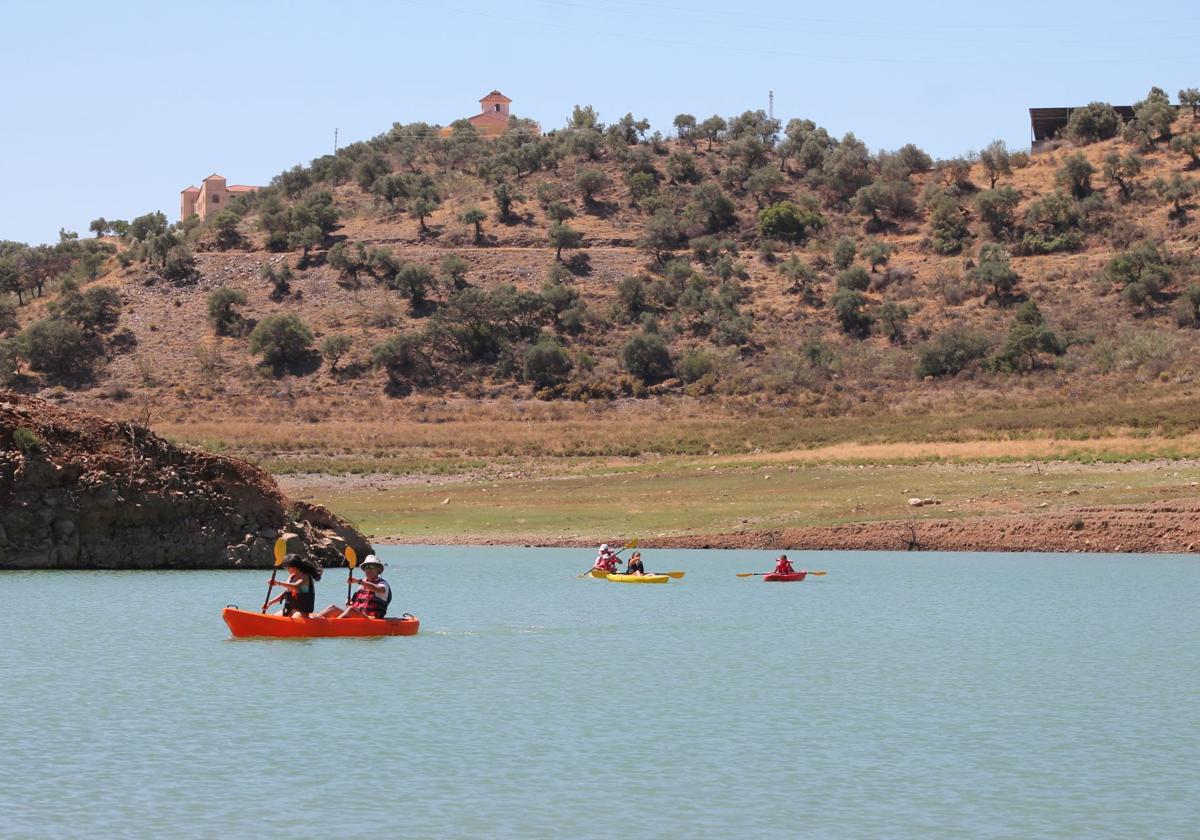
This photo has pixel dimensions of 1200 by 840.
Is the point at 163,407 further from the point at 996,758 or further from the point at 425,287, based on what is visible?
the point at 996,758

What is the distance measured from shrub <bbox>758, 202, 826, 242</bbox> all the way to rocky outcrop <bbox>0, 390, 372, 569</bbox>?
281 feet

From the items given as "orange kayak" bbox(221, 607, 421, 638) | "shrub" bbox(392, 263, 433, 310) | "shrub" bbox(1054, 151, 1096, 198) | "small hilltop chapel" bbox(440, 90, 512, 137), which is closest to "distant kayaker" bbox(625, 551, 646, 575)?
"orange kayak" bbox(221, 607, 421, 638)

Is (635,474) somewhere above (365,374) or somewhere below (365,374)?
below

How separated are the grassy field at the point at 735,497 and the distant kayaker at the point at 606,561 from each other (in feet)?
29.3

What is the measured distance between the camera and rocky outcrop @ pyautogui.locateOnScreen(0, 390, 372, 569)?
3622 cm

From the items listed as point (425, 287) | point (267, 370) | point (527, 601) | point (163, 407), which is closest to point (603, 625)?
point (527, 601)

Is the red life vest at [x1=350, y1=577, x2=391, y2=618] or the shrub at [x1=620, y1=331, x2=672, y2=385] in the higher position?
the shrub at [x1=620, y1=331, x2=672, y2=385]

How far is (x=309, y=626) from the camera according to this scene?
26.1 m

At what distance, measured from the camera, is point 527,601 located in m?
33.2

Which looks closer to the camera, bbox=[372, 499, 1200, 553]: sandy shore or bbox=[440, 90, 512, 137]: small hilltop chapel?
bbox=[372, 499, 1200, 553]: sandy shore

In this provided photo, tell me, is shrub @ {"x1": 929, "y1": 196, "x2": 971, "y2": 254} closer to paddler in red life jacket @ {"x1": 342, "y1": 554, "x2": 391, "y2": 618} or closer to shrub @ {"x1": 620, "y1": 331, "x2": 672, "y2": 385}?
shrub @ {"x1": 620, "y1": 331, "x2": 672, "y2": 385}

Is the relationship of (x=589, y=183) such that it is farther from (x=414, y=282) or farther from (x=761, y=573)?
(x=761, y=573)

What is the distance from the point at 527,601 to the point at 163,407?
202ft

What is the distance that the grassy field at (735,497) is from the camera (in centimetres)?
4734
